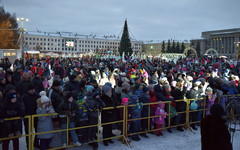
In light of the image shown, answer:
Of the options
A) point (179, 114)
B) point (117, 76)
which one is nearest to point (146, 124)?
point (179, 114)

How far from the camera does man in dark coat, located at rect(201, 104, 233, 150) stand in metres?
3.40

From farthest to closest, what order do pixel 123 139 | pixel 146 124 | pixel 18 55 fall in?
1. pixel 18 55
2. pixel 146 124
3. pixel 123 139

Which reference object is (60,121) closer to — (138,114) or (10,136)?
(10,136)

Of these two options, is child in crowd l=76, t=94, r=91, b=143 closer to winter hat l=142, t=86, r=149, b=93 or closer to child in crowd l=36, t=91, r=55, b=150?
child in crowd l=36, t=91, r=55, b=150

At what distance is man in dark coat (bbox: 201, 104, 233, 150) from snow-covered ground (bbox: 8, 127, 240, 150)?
2533mm

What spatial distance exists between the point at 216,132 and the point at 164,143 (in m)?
2.99

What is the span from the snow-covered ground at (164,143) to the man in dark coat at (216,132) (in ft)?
8.31

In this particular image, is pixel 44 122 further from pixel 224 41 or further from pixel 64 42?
pixel 224 41

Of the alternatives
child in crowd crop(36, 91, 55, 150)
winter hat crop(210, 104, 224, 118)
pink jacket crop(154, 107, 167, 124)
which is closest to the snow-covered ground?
child in crowd crop(36, 91, 55, 150)

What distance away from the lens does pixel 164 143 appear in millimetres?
6211

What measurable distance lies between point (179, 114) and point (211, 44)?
113m

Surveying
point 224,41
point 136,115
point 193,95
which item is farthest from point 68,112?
point 224,41

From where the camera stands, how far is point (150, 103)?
637cm

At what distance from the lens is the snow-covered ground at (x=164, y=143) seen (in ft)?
18.9
